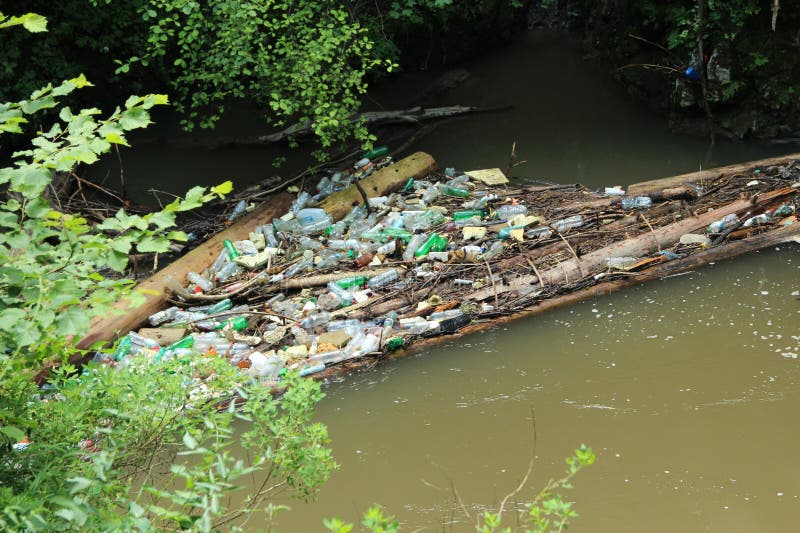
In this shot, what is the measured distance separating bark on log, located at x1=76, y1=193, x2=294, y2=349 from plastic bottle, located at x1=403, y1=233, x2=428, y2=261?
1.70 m

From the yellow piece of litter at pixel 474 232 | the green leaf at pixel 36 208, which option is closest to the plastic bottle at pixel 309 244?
the yellow piece of litter at pixel 474 232

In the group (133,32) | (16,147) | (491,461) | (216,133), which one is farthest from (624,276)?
(16,147)

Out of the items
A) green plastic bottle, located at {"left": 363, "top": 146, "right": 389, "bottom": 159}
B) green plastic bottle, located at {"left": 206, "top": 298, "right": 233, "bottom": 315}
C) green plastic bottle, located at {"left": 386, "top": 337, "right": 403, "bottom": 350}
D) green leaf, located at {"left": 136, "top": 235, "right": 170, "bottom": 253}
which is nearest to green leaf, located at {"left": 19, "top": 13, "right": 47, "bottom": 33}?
green leaf, located at {"left": 136, "top": 235, "right": 170, "bottom": 253}

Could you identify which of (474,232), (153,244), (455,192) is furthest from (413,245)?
(153,244)

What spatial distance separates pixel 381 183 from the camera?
785 cm

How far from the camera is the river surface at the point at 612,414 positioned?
3.76m

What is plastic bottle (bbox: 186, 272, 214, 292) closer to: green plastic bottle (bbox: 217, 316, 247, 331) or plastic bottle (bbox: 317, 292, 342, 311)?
green plastic bottle (bbox: 217, 316, 247, 331)

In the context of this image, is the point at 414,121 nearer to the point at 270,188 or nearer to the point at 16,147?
the point at 270,188

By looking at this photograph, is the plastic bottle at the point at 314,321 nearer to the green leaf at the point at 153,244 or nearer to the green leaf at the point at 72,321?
the green leaf at the point at 153,244

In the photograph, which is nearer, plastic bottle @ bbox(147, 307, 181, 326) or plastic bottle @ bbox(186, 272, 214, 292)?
plastic bottle @ bbox(147, 307, 181, 326)

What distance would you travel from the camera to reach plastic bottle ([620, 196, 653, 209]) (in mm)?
6895

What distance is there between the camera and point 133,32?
32.3 ft

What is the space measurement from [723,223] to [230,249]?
14.0 feet

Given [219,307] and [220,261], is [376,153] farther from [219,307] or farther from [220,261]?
[219,307]
